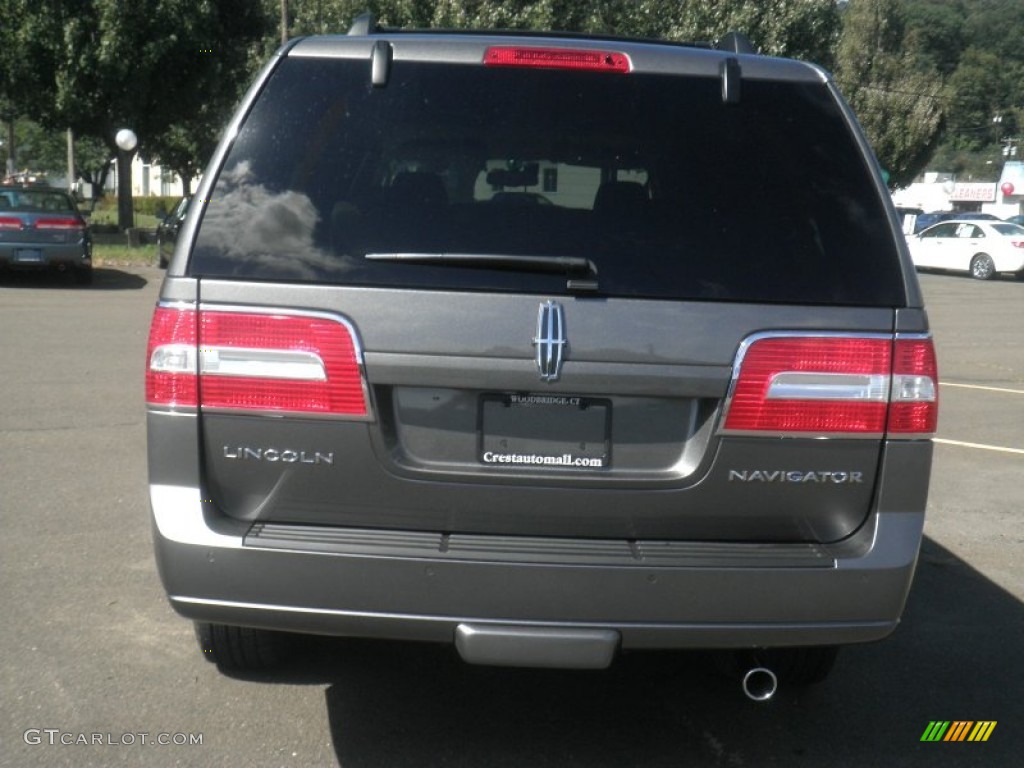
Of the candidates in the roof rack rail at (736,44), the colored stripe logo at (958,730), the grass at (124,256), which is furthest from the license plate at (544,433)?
the grass at (124,256)

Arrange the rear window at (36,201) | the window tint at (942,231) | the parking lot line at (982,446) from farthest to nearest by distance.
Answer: the window tint at (942,231), the rear window at (36,201), the parking lot line at (982,446)

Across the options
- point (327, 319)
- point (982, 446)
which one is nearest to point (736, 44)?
point (327, 319)

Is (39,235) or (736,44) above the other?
(736,44)

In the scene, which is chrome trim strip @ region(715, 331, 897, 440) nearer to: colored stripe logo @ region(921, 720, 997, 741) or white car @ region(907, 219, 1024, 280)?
colored stripe logo @ region(921, 720, 997, 741)

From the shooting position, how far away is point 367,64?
3.54m

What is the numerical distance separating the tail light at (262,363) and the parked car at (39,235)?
16.9 meters

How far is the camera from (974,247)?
1280 inches

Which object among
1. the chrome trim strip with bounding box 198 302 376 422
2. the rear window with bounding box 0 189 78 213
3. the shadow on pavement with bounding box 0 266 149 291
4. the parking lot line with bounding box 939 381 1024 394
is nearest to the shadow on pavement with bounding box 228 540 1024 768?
the chrome trim strip with bounding box 198 302 376 422

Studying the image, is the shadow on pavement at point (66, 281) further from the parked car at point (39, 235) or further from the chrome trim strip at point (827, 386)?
the chrome trim strip at point (827, 386)

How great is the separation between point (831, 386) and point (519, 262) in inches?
34.8

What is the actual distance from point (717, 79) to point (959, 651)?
103 inches

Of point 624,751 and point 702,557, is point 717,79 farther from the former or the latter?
point 624,751

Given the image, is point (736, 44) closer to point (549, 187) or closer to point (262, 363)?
point (549, 187)

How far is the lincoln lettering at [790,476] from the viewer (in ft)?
11.1
